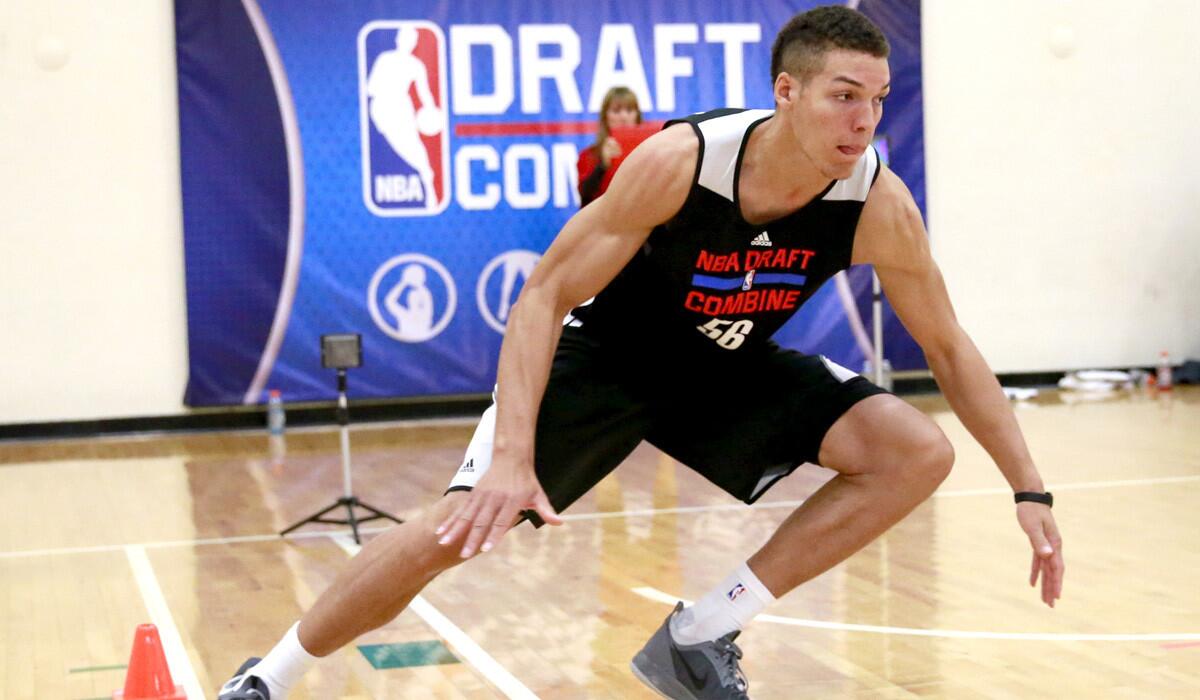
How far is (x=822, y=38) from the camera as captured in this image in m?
2.82

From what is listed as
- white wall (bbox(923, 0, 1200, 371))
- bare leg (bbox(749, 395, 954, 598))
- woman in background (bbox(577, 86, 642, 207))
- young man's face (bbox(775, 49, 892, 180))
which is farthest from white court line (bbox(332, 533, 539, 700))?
white wall (bbox(923, 0, 1200, 371))

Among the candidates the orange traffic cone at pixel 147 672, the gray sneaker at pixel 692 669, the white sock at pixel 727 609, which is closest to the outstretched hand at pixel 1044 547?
the white sock at pixel 727 609

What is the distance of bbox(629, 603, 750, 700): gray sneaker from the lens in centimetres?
315

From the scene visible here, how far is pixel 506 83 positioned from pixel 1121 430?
14.3 ft

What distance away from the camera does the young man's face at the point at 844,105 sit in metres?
2.77

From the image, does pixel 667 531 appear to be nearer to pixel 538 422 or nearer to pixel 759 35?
pixel 538 422

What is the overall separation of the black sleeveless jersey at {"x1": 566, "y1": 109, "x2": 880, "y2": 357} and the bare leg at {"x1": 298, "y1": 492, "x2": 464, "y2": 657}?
605 mm

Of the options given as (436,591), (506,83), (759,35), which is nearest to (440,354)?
(506,83)

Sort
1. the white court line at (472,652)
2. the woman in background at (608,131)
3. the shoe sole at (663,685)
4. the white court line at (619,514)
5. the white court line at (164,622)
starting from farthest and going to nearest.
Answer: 1. the woman in background at (608,131)
2. the white court line at (619,514)
3. the white court line at (164,622)
4. the white court line at (472,652)
5. the shoe sole at (663,685)

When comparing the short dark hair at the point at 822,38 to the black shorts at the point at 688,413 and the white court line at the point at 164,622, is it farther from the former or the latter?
the white court line at the point at 164,622

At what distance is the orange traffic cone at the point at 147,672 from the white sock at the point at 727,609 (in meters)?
1.11

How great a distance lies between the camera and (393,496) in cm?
674

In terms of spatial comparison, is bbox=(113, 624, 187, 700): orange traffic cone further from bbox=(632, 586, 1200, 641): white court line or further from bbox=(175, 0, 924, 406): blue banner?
bbox=(175, 0, 924, 406): blue banner

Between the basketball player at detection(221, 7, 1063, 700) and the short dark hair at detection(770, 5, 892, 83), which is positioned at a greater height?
the short dark hair at detection(770, 5, 892, 83)
